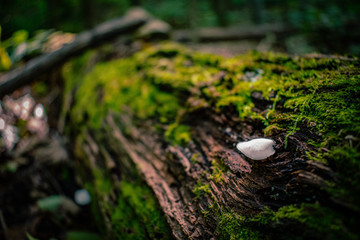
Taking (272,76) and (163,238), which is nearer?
(163,238)

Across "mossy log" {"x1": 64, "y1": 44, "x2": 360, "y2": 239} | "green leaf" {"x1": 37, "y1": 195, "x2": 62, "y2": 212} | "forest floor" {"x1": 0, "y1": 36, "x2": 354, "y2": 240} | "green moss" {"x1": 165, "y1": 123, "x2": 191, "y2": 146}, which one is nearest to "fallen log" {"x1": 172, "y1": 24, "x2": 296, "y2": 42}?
"forest floor" {"x1": 0, "y1": 36, "x2": 354, "y2": 240}

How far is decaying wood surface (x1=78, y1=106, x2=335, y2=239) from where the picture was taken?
1184 mm

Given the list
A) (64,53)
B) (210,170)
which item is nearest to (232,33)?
(64,53)

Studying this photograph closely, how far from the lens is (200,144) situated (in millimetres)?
1829

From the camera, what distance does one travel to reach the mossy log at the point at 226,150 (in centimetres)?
107

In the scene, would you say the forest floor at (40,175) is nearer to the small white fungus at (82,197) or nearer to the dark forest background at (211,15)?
the small white fungus at (82,197)

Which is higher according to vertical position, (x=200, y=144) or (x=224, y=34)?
(x=224, y=34)

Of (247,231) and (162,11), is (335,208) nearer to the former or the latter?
(247,231)

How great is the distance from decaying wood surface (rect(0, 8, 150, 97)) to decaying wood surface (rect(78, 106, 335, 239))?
2590mm

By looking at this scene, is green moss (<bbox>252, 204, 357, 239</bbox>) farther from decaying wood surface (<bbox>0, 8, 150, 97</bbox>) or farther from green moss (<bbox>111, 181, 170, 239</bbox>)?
decaying wood surface (<bbox>0, 8, 150, 97</bbox>)

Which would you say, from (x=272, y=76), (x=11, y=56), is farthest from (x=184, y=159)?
(x=11, y=56)

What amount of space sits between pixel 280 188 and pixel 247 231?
369 millimetres

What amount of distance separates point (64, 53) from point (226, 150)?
13.5ft

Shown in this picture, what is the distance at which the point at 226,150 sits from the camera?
5.28ft
